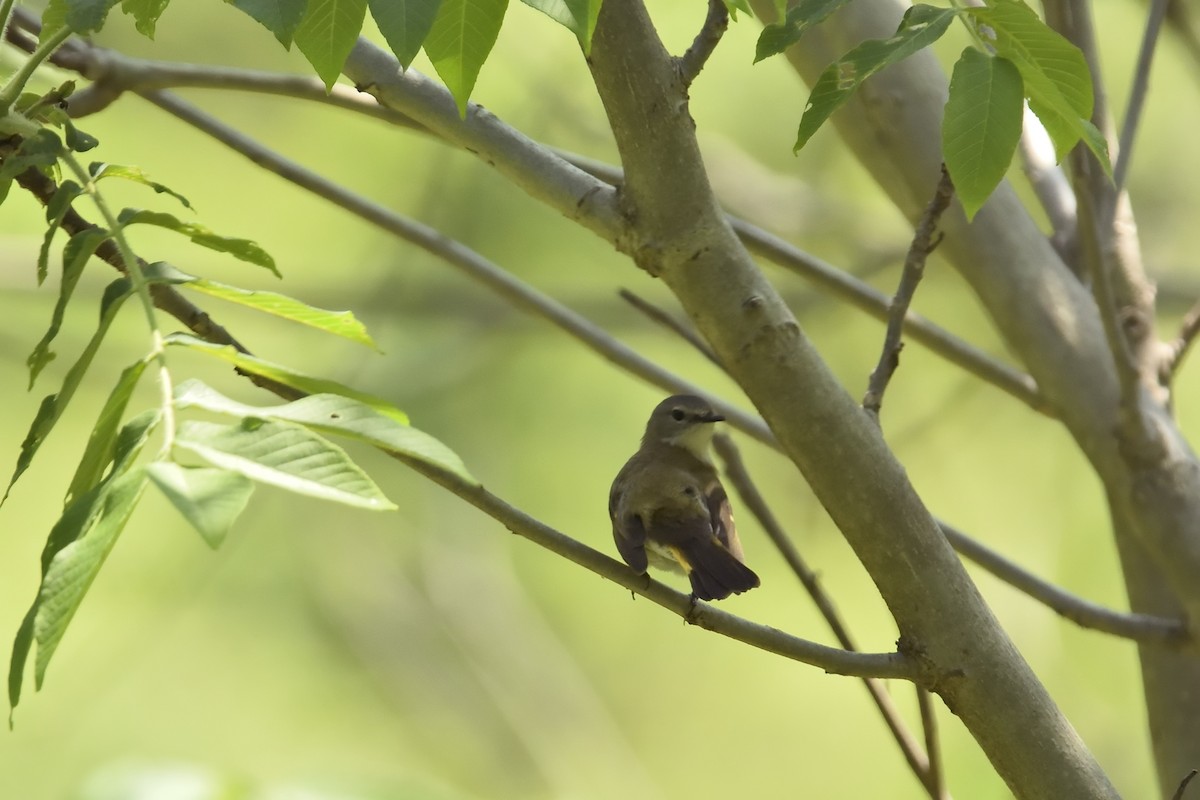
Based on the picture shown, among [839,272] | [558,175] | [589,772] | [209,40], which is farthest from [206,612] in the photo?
[558,175]

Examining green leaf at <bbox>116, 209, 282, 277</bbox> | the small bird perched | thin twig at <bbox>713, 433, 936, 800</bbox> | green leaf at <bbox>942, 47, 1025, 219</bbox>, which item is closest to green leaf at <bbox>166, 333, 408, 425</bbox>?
green leaf at <bbox>116, 209, 282, 277</bbox>

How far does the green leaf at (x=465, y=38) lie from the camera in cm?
150

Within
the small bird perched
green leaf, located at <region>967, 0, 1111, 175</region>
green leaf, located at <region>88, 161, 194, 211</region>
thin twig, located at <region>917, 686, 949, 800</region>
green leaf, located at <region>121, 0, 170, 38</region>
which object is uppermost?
green leaf, located at <region>967, 0, 1111, 175</region>

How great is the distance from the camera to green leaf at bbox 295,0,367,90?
4.98ft

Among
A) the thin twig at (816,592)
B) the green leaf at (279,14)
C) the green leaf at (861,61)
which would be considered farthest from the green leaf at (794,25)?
the thin twig at (816,592)

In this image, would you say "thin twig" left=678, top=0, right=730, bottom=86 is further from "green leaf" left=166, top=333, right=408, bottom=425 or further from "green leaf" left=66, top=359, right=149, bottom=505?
"green leaf" left=66, top=359, right=149, bottom=505

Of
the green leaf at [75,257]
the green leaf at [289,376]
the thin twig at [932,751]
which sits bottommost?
the thin twig at [932,751]

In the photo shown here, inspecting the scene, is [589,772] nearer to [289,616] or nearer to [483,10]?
A: [289,616]

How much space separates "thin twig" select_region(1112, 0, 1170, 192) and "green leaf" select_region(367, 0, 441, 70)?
2179mm

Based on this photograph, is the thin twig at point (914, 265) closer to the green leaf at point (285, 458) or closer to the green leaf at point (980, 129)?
the green leaf at point (980, 129)

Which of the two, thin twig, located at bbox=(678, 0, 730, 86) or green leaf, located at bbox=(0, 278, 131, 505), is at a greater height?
thin twig, located at bbox=(678, 0, 730, 86)

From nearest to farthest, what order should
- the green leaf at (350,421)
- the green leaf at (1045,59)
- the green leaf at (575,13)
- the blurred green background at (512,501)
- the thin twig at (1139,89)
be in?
1. the green leaf at (350,421)
2. the green leaf at (575,13)
3. the green leaf at (1045,59)
4. the thin twig at (1139,89)
5. the blurred green background at (512,501)

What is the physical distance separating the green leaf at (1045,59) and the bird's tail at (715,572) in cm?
138

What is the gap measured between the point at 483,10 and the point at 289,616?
29.6 ft
